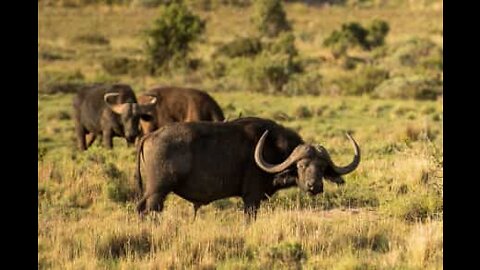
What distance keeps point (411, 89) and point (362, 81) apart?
2551 mm

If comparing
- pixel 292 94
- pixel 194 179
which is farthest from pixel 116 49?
pixel 194 179

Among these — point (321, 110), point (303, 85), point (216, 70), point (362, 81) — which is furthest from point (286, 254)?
point (216, 70)

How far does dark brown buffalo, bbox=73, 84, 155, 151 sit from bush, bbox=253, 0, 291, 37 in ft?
119

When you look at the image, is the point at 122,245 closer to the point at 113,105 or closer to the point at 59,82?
the point at 113,105

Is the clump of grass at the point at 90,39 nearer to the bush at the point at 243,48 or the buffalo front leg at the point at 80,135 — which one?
the bush at the point at 243,48

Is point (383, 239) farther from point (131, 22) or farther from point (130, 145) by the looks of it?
point (131, 22)

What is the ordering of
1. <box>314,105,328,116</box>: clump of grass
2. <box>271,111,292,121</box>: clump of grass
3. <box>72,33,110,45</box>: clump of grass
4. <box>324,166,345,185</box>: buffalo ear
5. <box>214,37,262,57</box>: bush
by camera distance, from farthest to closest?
<box>72,33,110,45</box>: clump of grass → <box>214,37,262,57</box>: bush → <box>314,105,328,116</box>: clump of grass → <box>271,111,292,121</box>: clump of grass → <box>324,166,345,185</box>: buffalo ear

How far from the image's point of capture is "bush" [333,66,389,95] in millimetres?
31028

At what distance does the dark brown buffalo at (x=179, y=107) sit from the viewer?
50.6ft

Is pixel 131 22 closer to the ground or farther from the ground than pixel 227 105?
farther from the ground

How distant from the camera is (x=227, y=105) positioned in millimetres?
25703

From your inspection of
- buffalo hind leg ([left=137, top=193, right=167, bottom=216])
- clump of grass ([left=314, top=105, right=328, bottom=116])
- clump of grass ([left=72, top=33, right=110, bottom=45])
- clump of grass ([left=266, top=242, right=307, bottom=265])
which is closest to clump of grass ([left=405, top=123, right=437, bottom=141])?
clump of grass ([left=314, top=105, right=328, bottom=116])

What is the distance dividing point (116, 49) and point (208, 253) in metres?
40.6

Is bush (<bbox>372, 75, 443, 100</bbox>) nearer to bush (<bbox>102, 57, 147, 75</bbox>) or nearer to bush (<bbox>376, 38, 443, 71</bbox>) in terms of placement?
bush (<bbox>376, 38, 443, 71</bbox>)
